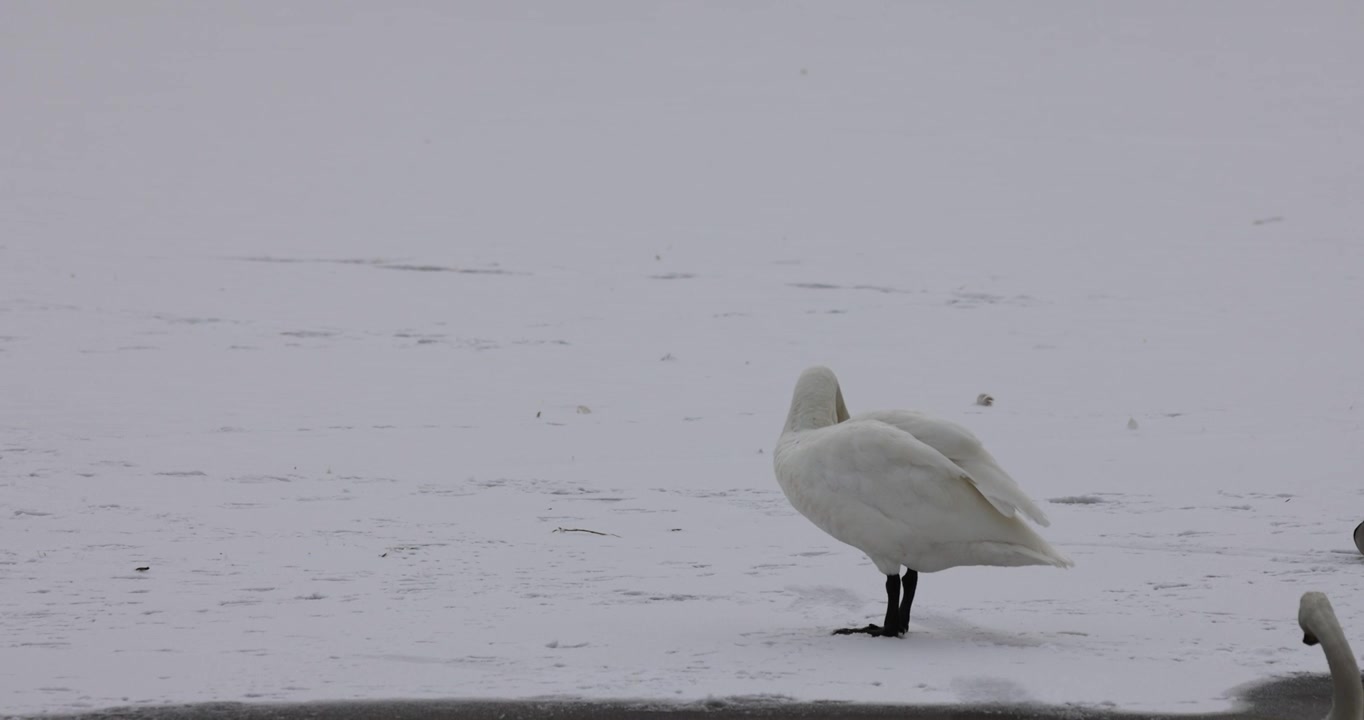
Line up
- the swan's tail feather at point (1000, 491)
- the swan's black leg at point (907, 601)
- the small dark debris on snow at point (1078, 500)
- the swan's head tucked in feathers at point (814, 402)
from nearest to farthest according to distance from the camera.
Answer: the swan's tail feather at point (1000, 491) → the swan's black leg at point (907, 601) → the swan's head tucked in feathers at point (814, 402) → the small dark debris on snow at point (1078, 500)

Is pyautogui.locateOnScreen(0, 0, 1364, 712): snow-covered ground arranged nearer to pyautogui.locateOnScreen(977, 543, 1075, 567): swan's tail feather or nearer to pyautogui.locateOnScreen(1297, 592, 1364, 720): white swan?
pyautogui.locateOnScreen(977, 543, 1075, 567): swan's tail feather

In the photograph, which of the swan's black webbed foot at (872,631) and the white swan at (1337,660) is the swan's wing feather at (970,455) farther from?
the white swan at (1337,660)

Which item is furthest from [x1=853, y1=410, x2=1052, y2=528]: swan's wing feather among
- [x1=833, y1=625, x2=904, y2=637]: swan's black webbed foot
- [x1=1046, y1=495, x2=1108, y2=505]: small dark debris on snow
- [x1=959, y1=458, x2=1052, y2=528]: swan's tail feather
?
[x1=1046, y1=495, x2=1108, y2=505]: small dark debris on snow

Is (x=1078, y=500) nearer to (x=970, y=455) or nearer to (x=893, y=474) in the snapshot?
(x=970, y=455)

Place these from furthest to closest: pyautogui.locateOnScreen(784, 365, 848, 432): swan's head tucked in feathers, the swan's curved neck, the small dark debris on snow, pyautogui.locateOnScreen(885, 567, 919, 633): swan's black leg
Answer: the small dark debris on snow < pyautogui.locateOnScreen(784, 365, 848, 432): swan's head tucked in feathers < pyautogui.locateOnScreen(885, 567, 919, 633): swan's black leg < the swan's curved neck

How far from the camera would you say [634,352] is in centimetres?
1102

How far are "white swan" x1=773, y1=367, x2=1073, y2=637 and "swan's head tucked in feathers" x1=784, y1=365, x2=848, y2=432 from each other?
15.7 inches

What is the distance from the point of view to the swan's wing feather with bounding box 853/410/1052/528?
534cm

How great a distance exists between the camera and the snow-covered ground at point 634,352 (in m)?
5.33

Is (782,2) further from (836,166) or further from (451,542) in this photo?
(451,542)

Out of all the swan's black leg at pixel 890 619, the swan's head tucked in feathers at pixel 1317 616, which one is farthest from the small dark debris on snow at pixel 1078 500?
the swan's head tucked in feathers at pixel 1317 616

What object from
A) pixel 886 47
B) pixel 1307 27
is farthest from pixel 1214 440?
pixel 1307 27

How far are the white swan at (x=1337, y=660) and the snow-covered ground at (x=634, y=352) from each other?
71cm

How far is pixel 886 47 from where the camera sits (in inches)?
1081
